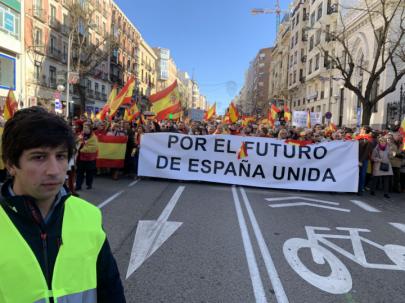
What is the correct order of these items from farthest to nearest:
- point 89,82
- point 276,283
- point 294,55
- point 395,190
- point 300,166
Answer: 1. point 294,55
2. point 89,82
3. point 395,190
4. point 300,166
5. point 276,283

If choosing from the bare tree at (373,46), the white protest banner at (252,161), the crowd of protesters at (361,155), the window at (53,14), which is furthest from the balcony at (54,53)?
the white protest banner at (252,161)

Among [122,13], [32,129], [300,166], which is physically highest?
[122,13]

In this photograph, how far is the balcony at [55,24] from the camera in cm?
3577

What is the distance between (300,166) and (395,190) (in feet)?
10.6

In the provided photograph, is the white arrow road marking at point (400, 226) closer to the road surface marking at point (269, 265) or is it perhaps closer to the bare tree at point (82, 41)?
the road surface marking at point (269, 265)

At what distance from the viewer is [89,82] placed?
46406 mm

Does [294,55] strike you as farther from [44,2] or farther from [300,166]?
[300,166]

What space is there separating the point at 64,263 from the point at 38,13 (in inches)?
1449

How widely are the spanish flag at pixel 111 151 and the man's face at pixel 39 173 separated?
10068mm

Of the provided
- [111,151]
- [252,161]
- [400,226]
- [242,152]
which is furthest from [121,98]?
[400,226]

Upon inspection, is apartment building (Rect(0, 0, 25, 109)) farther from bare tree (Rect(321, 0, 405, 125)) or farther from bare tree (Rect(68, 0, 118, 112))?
bare tree (Rect(321, 0, 405, 125))

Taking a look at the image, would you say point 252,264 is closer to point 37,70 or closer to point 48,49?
point 37,70

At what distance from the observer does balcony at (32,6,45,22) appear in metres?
32.2

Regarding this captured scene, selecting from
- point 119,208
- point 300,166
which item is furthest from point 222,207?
point 300,166
